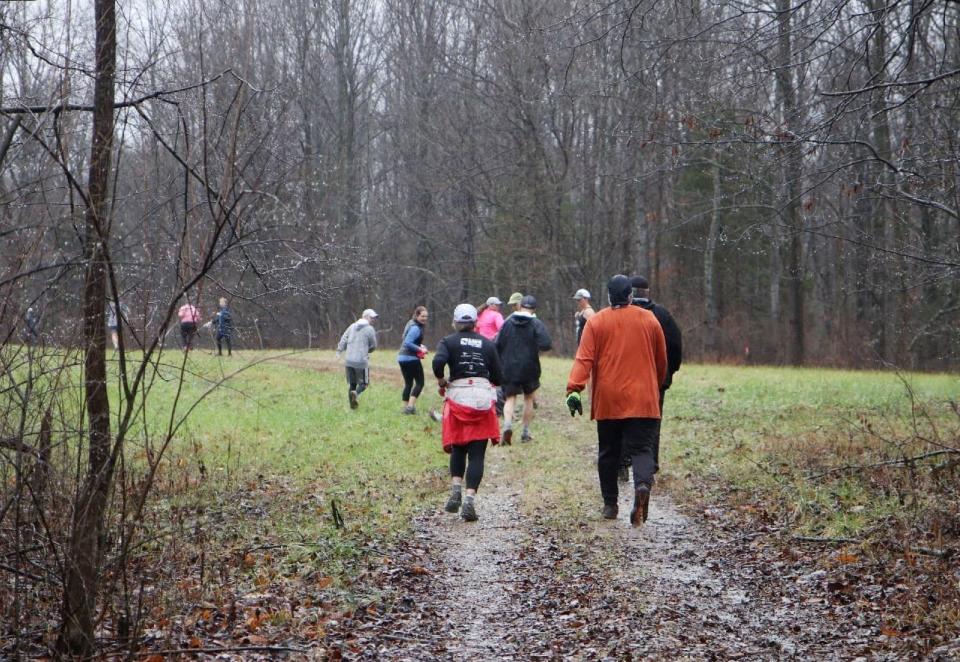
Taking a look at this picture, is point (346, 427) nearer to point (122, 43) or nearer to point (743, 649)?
point (122, 43)

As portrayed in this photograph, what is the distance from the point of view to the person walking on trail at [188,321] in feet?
18.5

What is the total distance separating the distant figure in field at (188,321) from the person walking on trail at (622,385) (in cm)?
439

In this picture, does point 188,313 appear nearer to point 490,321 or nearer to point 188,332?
point 188,332

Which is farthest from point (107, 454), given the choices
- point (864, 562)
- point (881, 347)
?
point (881, 347)

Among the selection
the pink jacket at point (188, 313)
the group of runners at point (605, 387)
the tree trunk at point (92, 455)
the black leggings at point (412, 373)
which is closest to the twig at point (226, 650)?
the tree trunk at point (92, 455)

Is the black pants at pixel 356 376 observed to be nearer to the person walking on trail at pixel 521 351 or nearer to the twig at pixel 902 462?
the person walking on trail at pixel 521 351

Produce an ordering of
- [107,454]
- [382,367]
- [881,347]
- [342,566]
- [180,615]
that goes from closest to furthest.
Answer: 1. [107,454]
2. [180,615]
3. [342,566]
4. [382,367]
5. [881,347]

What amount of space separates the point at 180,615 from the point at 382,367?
24.3 meters

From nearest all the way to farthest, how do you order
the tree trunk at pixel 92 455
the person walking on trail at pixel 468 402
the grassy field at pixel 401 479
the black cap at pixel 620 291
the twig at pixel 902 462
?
the tree trunk at pixel 92 455, the grassy field at pixel 401 479, the twig at pixel 902 462, the black cap at pixel 620 291, the person walking on trail at pixel 468 402

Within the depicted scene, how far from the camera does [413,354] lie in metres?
18.0

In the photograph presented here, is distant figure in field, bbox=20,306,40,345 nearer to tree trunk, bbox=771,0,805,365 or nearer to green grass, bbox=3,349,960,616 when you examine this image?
green grass, bbox=3,349,960,616

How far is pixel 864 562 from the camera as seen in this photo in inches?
303

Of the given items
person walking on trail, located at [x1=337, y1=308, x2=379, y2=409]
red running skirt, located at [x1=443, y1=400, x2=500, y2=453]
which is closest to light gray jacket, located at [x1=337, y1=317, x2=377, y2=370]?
person walking on trail, located at [x1=337, y1=308, x2=379, y2=409]

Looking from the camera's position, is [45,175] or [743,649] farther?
[45,175]
